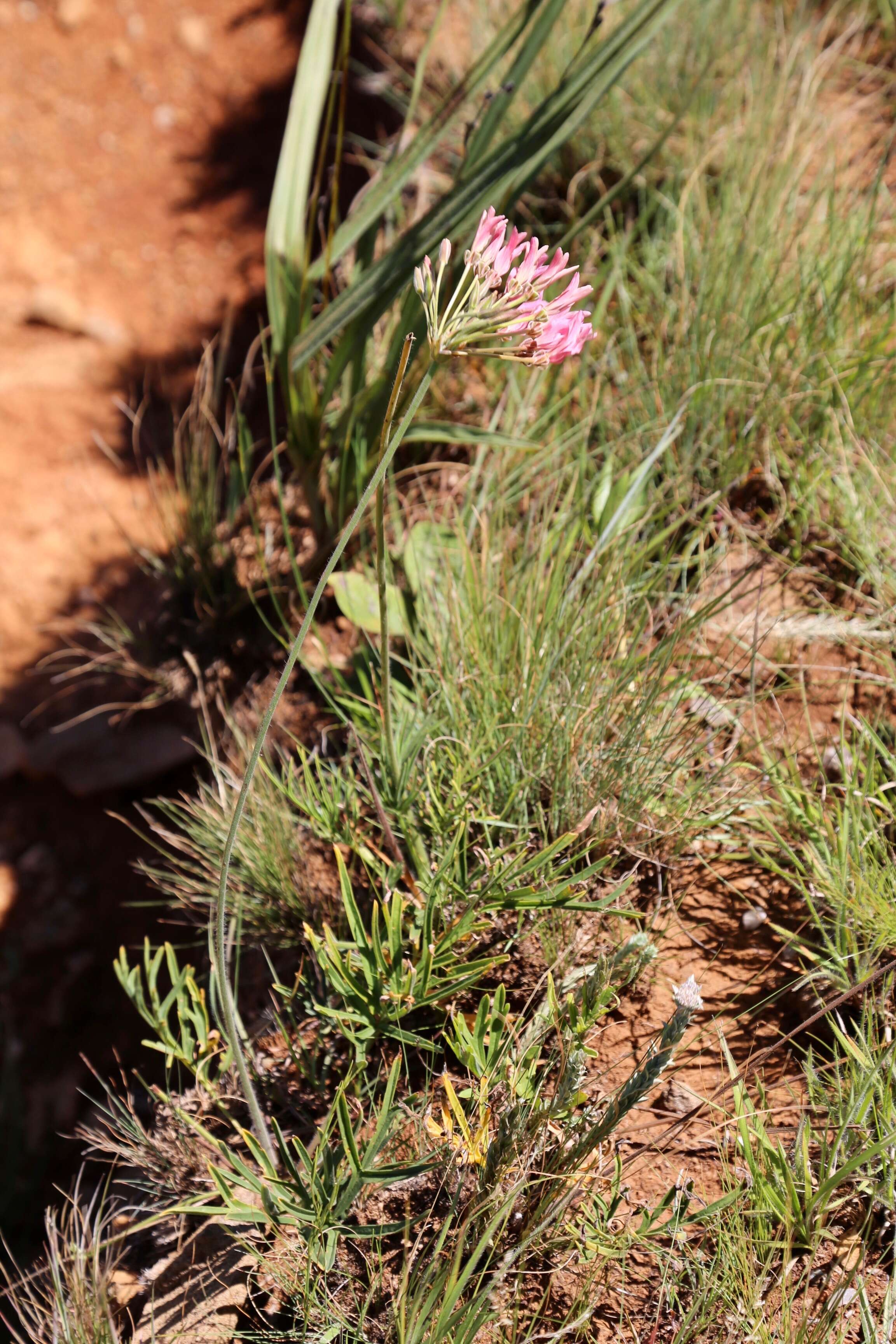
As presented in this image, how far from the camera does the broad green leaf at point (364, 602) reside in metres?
1.42

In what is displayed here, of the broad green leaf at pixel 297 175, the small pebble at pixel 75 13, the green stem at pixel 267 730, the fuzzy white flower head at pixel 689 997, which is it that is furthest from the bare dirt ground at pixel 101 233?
the fuzzy white flower head at pixel 689 997

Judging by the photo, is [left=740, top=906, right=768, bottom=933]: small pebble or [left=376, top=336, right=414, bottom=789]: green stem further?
[left=740, top=906, right=768, bottom=933]: small pebble

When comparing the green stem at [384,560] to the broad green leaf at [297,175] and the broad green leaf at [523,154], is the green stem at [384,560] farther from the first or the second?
the broad green leaf at [297,175]

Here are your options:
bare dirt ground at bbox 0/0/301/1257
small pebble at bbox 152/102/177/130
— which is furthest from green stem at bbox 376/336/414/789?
small pebble at bbox 152/102/177/130

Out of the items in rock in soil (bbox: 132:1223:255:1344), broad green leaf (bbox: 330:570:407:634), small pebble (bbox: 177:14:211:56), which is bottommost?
rock in soil (bbox: 132:1223:255:1344)

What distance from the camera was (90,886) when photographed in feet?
7.79

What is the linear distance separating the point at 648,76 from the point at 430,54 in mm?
768

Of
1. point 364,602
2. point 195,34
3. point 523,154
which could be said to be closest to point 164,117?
point 195,34

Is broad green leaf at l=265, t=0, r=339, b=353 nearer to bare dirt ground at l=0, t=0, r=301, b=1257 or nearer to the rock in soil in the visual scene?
bare dirt ground at l=0, t=0, r=301, b=1257

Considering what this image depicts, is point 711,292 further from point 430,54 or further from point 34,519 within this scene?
point 34,519

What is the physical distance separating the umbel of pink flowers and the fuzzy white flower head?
1.83 ft

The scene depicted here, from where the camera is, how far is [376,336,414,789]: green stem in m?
0.72

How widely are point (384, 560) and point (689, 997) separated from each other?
496mm

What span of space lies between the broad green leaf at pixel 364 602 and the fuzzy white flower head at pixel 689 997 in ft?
2.37
